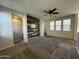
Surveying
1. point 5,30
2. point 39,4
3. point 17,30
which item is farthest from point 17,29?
point 39,4

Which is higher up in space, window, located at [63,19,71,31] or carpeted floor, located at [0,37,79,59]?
window, located at [63,19,71,31]

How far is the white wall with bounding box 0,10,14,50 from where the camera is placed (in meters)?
4.63

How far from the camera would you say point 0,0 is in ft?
12.5

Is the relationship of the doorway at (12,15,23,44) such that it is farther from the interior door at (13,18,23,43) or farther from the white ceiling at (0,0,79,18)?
the white ceiling at (0,0,79,18)

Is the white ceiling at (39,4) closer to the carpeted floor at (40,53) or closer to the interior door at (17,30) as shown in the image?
the interior door at (17,30)

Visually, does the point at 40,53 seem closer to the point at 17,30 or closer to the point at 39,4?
the point at 39,4

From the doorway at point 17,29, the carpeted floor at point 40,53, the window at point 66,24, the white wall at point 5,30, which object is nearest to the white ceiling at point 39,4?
the white wall at point 5,30

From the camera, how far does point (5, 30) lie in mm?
4898

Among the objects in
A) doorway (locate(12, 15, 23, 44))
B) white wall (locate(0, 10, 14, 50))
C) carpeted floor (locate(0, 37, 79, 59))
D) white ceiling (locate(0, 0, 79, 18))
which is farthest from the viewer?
doorway (locate(12, 15, 23, 44))

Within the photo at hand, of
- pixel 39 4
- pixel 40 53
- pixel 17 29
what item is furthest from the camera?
pixel 17 29

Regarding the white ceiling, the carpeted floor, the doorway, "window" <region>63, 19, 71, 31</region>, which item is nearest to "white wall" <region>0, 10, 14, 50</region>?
the carpeted floor

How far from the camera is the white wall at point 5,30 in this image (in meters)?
4.63

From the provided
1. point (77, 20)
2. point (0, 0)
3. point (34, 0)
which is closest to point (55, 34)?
point (77, 20)

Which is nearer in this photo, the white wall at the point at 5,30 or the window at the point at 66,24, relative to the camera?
the white wall at the point at 5,30
